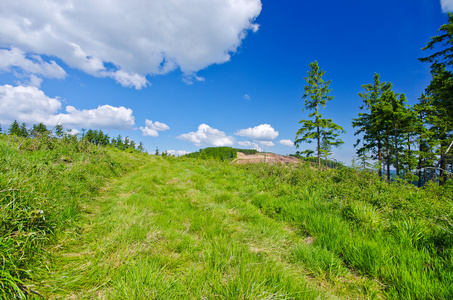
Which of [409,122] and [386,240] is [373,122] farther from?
[386,240]

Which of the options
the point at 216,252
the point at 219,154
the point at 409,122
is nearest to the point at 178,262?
the point at 216,252

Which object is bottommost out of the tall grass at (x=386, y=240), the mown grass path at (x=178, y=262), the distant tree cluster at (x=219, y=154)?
the mown grass path at (x=178, y=262)

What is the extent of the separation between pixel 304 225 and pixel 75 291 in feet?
12.8

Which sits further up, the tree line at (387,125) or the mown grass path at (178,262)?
the tree line at (387,125)

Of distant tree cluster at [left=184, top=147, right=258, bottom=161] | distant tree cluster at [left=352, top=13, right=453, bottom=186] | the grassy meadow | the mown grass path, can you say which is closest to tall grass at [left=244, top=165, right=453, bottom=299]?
the grassy meadow

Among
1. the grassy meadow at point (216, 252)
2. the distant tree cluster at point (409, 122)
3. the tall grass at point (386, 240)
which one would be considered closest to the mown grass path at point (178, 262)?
the grassy meadow at point (216, 252)

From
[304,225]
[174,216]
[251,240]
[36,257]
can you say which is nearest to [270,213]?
[304,225]

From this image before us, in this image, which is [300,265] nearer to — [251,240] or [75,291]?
[251,240]

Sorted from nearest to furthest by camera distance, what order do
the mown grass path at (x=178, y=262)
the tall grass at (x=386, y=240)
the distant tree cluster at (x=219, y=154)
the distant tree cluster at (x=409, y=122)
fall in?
the mown grass path at (x=178, y=262), the tall grass at (x=386, y=240), the distant tree cluster at (x=409, y=122), the distant tree cluster at (x=219, y=154)

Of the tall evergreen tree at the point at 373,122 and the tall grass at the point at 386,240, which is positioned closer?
the tall grass at the point at 386,240

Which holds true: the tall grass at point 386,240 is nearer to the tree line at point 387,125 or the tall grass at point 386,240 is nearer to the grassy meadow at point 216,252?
the grassy meadow at point 216,252

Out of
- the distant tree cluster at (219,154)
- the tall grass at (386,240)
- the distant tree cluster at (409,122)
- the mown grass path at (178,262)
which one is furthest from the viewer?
the distant tree cluster at (219,154)

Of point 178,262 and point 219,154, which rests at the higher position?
point 219,154

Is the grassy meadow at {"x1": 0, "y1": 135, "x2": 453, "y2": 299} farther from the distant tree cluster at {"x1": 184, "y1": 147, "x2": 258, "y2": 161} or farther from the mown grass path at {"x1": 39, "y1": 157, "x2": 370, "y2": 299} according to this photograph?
the distant tree cluster at {"x1": 184, "y1": 147, "x2": 258, "y2": 161}
